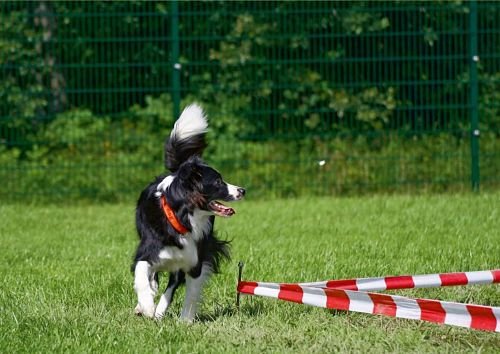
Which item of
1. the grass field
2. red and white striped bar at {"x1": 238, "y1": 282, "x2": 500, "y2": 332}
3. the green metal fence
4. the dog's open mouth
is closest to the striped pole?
red and white striped bar at {"x1": 238, "y1": 282, "x2": 500, "y2": 332}

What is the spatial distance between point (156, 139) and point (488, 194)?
3.87m

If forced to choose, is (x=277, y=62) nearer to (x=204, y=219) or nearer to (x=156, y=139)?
(x=156, y=139)

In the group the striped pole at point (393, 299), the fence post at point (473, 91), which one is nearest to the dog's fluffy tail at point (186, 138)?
the striped pole at point (393, 299)

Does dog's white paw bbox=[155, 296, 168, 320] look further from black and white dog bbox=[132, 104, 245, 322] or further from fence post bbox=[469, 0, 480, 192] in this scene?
fence post bbox=[469, 0, 480, 192]

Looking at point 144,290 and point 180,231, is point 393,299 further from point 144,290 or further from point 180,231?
point 144,290

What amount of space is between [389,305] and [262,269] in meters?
2.20

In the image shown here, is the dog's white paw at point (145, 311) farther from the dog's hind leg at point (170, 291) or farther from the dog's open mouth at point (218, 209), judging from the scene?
the dog's open mouth at point (218, 209)

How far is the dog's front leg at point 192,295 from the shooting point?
5.90 m

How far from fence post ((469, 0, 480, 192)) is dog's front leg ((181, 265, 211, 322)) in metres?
7.06

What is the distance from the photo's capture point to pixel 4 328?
548 cm

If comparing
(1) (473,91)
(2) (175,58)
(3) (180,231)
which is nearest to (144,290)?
(3) (180,231)

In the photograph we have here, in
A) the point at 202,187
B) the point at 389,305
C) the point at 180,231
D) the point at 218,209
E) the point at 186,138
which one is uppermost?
the point at 186,138

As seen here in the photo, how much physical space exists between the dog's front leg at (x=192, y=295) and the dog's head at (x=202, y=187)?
402 mm

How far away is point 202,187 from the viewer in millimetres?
5898
